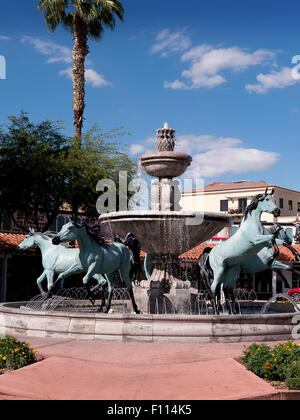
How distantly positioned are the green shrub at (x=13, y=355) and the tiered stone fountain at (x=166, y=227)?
505 centimetres

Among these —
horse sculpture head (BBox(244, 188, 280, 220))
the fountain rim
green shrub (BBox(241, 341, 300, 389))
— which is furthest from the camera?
the fountain rim

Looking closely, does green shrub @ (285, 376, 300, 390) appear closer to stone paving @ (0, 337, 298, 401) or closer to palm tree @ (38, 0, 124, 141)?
stone paving @ (0, 337, 298, 401)

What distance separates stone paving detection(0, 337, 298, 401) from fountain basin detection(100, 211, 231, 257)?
11.8 feet

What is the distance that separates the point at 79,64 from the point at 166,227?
20.5m

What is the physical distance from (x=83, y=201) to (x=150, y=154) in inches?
517

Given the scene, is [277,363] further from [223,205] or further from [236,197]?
[223,205]

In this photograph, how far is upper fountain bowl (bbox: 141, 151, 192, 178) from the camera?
42.2ft

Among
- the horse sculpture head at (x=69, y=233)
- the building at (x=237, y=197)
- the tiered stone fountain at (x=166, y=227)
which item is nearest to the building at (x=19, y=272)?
the tiered stone fountain at (x=166, y=227)

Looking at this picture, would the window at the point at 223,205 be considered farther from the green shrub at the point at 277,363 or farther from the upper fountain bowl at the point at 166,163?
the green shrub at the point at 277,363

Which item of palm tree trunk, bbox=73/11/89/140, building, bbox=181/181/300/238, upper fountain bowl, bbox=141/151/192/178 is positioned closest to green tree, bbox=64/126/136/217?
palm tree trunk, bbox=73/11/89/140

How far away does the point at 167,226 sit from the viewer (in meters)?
11.4

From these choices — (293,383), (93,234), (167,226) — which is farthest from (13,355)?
(167,226)

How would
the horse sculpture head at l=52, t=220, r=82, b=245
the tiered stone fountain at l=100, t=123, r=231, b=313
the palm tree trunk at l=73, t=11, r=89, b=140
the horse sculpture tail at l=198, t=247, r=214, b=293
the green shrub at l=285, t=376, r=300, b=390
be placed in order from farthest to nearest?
the palm tree trunk at l=73, t=11, r=89, b=140 < the horse sculpture tail at l=198, t=247, r=214, b=293 < the tiered stone fountain at l=100, t=123, r=231, b=313 < the horse sculpture head at l=52, t=220, r=82, b=245 < the green shrub at l=285, t=376, r=300, b=390

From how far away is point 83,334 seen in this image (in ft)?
29.8
